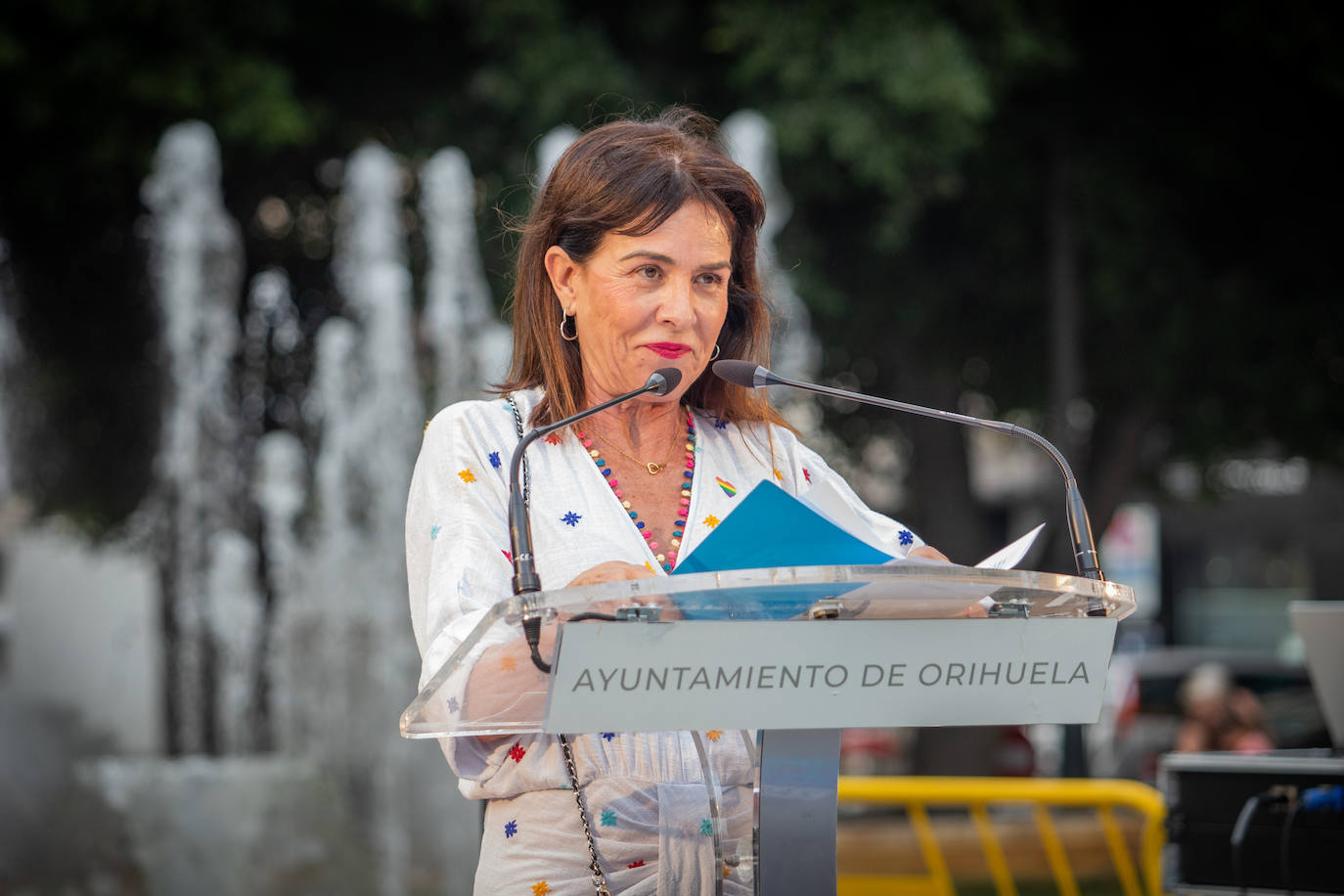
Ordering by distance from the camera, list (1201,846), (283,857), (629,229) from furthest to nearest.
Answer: (283,857) < (1201,846) < (629,229)

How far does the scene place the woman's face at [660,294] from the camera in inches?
85.7

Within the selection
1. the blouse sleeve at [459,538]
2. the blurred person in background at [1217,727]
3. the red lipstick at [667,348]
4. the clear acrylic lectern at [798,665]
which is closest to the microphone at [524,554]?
the clear acrylic lectern at [798,665]

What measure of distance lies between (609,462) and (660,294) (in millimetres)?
293

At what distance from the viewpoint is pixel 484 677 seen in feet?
5.61

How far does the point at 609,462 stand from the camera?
7.55 feet

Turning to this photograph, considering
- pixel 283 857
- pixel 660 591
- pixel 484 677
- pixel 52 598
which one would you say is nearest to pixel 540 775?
pixel 484 677

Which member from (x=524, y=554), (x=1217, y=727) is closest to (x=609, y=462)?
(x=524, y=554)

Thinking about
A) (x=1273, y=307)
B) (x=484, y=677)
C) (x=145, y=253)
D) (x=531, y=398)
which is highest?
(x=145, y=253)

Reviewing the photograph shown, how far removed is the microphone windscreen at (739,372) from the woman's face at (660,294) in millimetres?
121

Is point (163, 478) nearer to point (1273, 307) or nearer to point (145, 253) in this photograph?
point (145, 253)

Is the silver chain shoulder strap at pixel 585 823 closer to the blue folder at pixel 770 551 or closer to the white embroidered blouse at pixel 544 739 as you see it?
the white embroidered blouse at pixel 544 739

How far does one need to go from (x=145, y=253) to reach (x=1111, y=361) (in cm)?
779

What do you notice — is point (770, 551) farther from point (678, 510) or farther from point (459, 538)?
point (678, 510)

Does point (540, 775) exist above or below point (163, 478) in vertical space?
below
